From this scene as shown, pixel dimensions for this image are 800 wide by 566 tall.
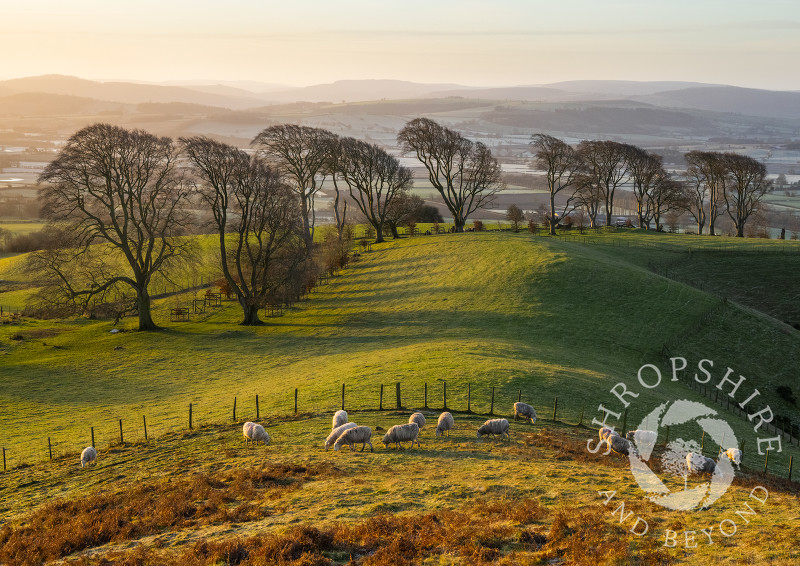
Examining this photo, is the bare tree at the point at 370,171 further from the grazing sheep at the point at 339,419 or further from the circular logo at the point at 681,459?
the grazing sheep at the point at 339,419

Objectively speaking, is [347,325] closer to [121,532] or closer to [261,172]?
[261,172]

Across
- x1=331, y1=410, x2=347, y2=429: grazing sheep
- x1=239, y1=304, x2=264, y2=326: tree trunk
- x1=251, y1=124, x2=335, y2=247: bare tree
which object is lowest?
x1=239, y1=304, x2=264, y2=326: tree trunk

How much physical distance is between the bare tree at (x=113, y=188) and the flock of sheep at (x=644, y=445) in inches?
1761

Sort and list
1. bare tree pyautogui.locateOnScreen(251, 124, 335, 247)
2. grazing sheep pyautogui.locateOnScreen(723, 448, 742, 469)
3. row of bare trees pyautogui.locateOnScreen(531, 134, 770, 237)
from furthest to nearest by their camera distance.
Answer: row of bare trees pyautogui.locateOnScreen(531, 134, 770, 237) < bare tree pyautogui.locateOnScreen(251, 124, 335, 247) < grazing sheep pyautogui.locateOnScreen(723, 448, 742, 469)

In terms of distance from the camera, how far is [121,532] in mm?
16078

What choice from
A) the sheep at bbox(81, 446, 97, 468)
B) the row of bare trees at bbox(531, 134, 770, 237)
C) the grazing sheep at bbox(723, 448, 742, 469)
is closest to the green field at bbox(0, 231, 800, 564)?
the sheep at bbox(81, 446, 97, 468)

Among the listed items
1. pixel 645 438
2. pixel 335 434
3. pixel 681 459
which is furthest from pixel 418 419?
pixel 681 459

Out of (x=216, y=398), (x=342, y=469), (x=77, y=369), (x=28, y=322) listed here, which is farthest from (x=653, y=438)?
(x=28, y=322)

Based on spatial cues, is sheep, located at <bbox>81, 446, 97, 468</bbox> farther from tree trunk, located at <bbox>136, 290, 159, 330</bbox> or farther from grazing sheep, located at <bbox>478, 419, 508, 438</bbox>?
tree trunk, located at <bbox>136, 290, 159, 330</bbox>

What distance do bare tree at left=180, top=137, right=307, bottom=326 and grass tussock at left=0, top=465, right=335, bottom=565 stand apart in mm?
38172

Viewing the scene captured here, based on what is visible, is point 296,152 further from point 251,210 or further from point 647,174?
point 647,174

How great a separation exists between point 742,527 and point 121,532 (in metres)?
16.3

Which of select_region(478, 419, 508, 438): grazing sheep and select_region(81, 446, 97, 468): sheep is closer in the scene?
select_region(81, 446, 97, 468): sheep

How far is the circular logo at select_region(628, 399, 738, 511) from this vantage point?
16.7 m
